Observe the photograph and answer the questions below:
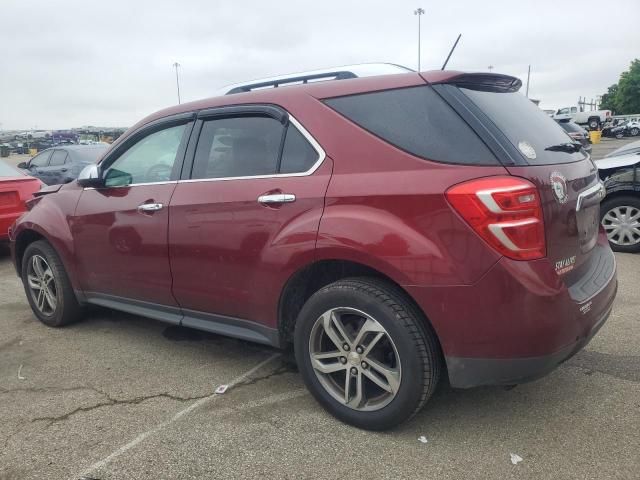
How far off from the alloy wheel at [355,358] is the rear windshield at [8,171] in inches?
245

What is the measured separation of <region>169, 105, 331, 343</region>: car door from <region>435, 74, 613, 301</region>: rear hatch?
0.78 meters

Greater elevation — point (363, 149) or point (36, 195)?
point (363, 149)

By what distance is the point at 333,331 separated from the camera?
2.69 metres

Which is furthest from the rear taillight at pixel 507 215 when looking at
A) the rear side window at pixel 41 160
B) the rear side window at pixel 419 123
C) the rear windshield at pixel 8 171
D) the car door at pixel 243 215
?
the rear side window at pixel 41 160

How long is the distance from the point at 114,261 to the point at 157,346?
706mm

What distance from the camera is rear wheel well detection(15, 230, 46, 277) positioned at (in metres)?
4.51

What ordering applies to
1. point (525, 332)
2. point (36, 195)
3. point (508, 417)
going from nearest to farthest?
point (525, 332)
point (508, 417)
point (36, 195)

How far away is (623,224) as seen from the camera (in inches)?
241

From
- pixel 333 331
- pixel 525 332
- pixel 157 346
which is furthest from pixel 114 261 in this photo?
pixel 525 332

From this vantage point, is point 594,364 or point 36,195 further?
point 36,195

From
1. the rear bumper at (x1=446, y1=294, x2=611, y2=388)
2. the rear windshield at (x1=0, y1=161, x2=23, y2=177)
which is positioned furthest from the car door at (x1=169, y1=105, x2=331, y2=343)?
the rear windshield at (x1=0, y1=161, x2=23, y2=177)

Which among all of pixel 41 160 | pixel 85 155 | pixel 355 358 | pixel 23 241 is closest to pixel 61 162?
pixel 85 155

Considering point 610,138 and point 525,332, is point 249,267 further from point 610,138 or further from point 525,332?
point 610,138

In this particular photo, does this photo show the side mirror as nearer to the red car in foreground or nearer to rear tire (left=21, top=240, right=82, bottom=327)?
rear tire (left=21, top=240, right=82, bottom=327)
